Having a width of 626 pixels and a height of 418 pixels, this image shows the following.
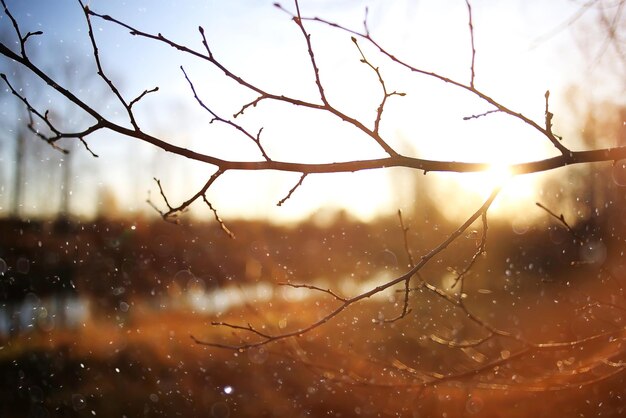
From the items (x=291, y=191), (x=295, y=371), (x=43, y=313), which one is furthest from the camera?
(x=43, y=313)

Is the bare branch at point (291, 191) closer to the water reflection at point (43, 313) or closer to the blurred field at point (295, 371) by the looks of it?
the blurred field at point (295, 371)

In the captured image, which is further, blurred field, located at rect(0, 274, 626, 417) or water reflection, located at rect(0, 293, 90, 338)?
water reflection, located at rect(0, 293, 90, 338)

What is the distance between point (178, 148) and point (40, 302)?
8.70 ft

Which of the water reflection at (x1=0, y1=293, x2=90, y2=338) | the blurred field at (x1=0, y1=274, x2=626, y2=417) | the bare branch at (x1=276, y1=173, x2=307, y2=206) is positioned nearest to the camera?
the bare branch at (x1=276, y1=173, x2=307, y2=206)

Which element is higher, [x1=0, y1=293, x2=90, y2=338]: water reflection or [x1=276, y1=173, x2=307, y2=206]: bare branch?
[x1=0, y1=293, x2=90, y2=338]: water reflection

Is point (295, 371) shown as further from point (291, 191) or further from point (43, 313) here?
point (43, 313)

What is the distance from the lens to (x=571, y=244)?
77.7 inches

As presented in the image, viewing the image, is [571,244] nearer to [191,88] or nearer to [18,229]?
[191,88]

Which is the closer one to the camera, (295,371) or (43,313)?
(295,371)

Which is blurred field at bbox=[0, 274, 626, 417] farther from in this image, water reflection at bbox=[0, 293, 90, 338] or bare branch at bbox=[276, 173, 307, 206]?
bare branch at bbox=[276, 173, 307, 206]

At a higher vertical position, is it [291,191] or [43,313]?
[43,313]

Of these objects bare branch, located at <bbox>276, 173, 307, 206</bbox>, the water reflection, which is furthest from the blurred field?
bare branch, located at <bbox>276, 173, 307, 206</bbox>

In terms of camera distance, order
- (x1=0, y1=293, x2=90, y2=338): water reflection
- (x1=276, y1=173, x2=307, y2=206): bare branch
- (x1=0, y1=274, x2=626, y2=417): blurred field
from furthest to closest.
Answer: (x1=0, y1=293, x2=90, y2=338): water reflection < (x1=0, y1=274, x2=626, y2=417): blurred field < (x1=276, y1=173, x2=307, y2=206): bare branch

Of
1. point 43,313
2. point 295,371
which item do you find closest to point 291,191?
point 295,371
